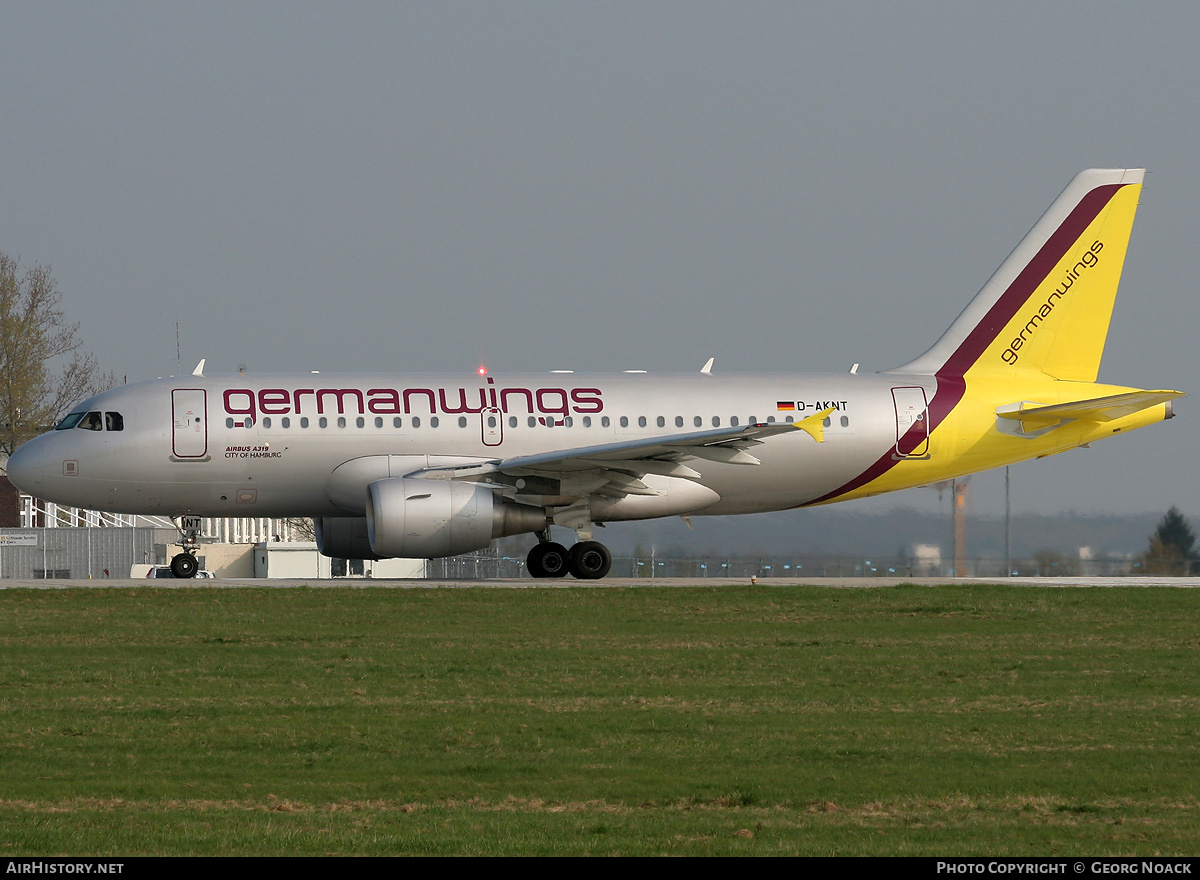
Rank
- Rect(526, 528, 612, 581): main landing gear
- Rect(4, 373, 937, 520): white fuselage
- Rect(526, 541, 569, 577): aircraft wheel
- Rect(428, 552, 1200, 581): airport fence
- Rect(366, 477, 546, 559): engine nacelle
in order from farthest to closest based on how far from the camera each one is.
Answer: Rect(428, 552, 1200, 581): airport fence < Rect(526, 541, 569, 577): aircraft wheel < Rect(526, 528, 612, 581): main landing gear < Rect(4, 373, 937, 520): white fuselage < Rect(366, 477, 546, 559): engine nacelle

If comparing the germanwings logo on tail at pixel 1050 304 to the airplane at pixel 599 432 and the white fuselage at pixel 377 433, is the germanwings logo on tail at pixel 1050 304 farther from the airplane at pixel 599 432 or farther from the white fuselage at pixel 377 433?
the white fuselage at pixel 377 433

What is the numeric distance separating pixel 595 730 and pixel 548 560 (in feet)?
53.3

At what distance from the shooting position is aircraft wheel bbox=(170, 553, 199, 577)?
95.0 ft

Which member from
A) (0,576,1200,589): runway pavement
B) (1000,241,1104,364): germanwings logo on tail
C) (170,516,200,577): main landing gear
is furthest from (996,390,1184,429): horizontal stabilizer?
(170,516,200,577): main landing gear

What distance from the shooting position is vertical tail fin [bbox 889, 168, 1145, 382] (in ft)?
100

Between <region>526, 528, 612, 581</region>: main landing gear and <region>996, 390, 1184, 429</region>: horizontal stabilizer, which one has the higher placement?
<region>996, 390, 1184, 429</region>: horizontal stabilizer

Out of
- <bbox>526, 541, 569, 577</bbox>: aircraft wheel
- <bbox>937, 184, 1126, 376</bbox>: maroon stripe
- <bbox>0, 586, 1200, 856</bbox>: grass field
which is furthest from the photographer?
<bbox>937, 184, 1126, 376</bbox>: maroon stripe

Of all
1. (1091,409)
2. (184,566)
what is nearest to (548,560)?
(184,566)

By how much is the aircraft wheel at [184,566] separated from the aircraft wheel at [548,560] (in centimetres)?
617

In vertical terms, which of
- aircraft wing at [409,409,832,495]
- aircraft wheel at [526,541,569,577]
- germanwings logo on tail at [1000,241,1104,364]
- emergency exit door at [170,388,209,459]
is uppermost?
germanwings logo on tail at [1000,241,1104,364]

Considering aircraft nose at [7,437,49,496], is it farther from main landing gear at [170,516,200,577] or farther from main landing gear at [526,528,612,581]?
main landing gear at [526,528,612,581]

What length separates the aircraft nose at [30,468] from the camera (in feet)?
93.1

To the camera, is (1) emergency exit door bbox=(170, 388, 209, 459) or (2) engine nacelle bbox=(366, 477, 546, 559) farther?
(1) emergency exit door bbox=(170, 388, 209, 459)

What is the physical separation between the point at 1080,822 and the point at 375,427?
20355 mm
